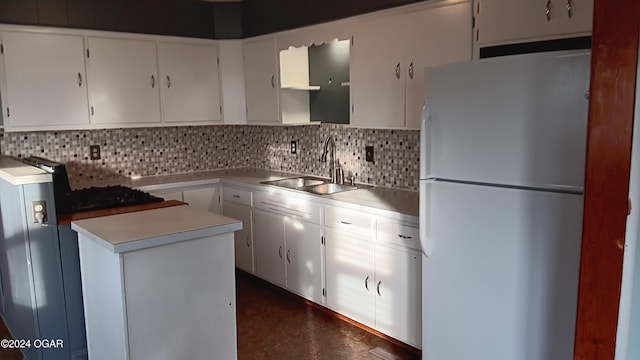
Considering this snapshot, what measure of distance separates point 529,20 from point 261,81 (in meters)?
2.33

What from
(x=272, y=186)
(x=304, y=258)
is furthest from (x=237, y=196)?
(x=304, y=258)

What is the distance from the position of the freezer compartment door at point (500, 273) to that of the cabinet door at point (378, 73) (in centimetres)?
96

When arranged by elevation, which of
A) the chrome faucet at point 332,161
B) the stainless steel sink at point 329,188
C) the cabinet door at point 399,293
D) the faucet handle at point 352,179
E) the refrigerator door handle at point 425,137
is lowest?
the cabinet door at point 399,293

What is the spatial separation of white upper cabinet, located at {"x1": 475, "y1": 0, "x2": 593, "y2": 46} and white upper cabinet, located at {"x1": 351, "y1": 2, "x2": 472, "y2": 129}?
0.37ft

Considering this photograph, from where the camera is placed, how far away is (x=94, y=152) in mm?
4160

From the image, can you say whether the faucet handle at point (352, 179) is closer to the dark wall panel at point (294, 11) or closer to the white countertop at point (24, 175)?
the dark wall panel at point (294, 11)

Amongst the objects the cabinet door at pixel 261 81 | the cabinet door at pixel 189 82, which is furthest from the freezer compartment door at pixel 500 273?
the cabinet door at pixel 189 82

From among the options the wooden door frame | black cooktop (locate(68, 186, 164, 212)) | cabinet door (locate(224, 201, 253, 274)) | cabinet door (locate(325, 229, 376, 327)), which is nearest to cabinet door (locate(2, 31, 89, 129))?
black cooktop (locate(68, 186, 164, 212))

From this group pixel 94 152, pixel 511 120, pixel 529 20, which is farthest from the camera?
pixel 94 152

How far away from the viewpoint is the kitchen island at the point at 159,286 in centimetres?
212

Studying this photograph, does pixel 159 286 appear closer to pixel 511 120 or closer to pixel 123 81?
pixel 511 120

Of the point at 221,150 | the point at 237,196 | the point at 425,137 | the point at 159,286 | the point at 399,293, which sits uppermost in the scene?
the point at 425,137

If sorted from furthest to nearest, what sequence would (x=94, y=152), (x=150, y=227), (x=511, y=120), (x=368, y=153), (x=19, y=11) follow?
(x=94, y=152) → (x=368, y=153) → (x=19, y=11) → (x=150, y=227) → (x=511, y=120)

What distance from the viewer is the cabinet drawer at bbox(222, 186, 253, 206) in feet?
13.3
